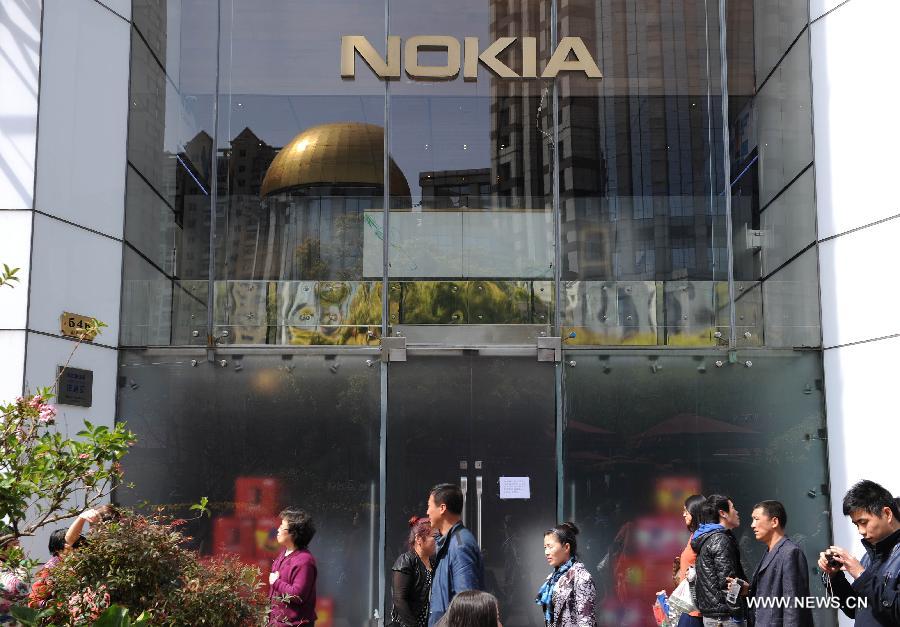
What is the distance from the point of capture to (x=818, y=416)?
11680 mm

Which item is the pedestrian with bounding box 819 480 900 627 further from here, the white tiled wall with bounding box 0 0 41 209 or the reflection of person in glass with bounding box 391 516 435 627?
the white tiled wall with bounding box 0 0 41 209

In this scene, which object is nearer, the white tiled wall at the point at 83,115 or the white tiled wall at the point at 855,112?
the white tiled wall at the point at 83,115

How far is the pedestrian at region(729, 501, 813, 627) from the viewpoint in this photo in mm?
7484

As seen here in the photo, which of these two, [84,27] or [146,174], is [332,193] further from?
[84,27]

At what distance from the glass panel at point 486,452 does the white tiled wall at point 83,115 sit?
3557 millimetres

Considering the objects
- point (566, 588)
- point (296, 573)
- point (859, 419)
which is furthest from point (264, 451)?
point (859, 419)

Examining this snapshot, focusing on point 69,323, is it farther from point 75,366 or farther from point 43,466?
point 43,466

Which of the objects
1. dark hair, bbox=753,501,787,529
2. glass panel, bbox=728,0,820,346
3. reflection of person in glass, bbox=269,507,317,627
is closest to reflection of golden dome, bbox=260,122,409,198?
glass panel, bbox=728,0,820,346

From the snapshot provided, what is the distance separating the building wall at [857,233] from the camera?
1091 centimetres

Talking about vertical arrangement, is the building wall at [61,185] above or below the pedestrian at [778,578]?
above

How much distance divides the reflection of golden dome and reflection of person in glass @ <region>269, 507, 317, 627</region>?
4.73 m

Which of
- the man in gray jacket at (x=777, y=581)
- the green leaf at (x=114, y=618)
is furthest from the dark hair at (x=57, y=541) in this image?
the man in gray jacket at (x=777, y=581)

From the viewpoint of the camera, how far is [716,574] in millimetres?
8133

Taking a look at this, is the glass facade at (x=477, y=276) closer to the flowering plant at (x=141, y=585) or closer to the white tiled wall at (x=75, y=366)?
the white tiled wall at (x=75, y=366)
